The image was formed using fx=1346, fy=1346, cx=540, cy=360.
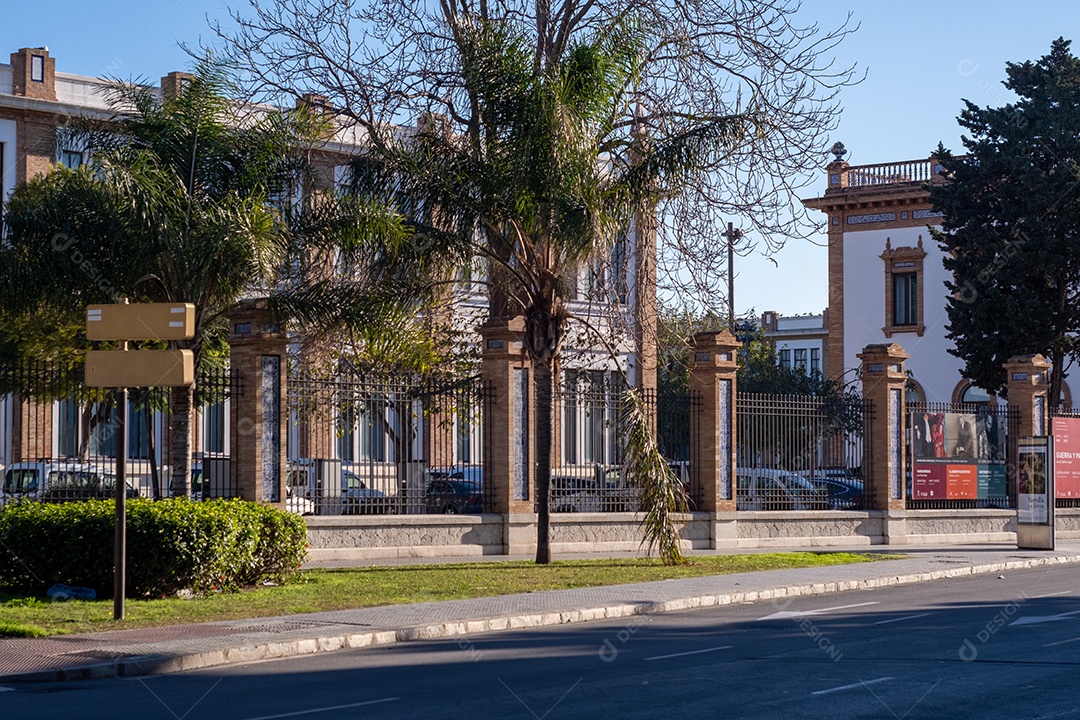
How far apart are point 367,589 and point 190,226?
539 centimetres

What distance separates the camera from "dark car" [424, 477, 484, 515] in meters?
24.0

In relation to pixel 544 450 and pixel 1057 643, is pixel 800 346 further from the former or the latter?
pixel 1057 643

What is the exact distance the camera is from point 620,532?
84.5ft

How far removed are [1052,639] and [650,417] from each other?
506 inches

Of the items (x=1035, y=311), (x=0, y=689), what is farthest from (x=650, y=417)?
(x=1035, y=311)

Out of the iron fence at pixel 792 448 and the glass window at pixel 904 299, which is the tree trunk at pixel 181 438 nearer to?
the iron fence at pixel 792 448

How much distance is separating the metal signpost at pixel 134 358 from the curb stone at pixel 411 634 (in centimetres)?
261

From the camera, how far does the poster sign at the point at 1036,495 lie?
2789 cm

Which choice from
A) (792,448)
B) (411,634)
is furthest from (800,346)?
(411,634)

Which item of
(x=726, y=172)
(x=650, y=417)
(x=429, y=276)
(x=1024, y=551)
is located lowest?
(x=1024, y=551)

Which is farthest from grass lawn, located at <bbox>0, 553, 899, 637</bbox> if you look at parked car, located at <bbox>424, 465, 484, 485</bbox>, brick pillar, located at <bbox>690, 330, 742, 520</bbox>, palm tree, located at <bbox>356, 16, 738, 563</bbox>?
parked car, located at <bbox>424, 465, 484, 485</bbox>

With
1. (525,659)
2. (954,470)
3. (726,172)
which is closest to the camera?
(525,659)

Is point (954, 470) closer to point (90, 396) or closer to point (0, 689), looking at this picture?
point (90, 396)

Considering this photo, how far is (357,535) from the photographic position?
72.4 feet
